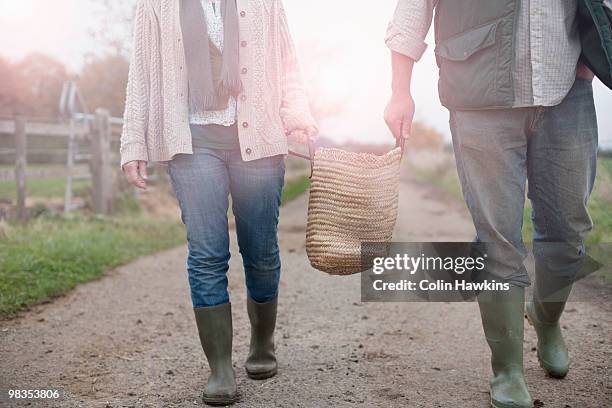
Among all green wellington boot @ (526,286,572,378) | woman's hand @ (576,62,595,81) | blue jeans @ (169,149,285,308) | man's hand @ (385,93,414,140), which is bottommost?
green wellington boot @ (526,286,572,378)

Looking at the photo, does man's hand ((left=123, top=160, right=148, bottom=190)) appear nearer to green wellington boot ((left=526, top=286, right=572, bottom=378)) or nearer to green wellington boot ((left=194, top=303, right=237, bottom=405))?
green wellington boot ((left=194, top=303, right=237, bottom=405))

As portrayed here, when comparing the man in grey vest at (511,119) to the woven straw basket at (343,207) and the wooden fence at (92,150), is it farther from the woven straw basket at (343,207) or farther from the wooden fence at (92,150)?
the wooden fence at (92,150)

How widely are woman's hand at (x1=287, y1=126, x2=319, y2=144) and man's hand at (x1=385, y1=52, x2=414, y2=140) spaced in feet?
1.16

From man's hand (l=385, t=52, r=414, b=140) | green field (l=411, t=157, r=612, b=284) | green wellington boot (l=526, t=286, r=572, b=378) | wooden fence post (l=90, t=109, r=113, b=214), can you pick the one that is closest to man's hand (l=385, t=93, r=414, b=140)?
man's hand (l=385, t=52, r=414, b=140)

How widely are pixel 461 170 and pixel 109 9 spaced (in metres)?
12.6

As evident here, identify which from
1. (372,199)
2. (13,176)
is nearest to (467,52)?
(372,199)

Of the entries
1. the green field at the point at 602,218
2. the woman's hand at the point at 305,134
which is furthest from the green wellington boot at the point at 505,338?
the green field at the point at 602,218

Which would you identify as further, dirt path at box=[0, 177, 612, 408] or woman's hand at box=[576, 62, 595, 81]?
dirt path at box=[0, 177, 612, 408]

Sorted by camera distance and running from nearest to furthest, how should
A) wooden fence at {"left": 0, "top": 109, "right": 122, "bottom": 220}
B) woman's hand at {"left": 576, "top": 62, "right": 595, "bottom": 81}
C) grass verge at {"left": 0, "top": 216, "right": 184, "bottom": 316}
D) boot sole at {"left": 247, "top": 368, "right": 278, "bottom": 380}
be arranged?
woman's hand at {"left": 576, "top": 62, "right": 595, "bottom": 81} → boot sole at {"left": 247, "top": 368, "right": 278, "bottom": 380} → grass verge at {"left": 0, "top": 216, "right": 184, "bottom": 316} → wooden fence at {"left": 0, "top": 109, "right": 122, "bottom": 220}

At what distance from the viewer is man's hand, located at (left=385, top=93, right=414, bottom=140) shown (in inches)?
107

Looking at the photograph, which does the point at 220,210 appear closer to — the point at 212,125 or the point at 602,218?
the point at 212,125

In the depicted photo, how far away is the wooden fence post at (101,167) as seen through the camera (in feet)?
34.3

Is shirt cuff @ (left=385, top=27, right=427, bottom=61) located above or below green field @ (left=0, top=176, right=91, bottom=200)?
above

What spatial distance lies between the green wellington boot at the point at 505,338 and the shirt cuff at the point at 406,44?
39.5 inches
